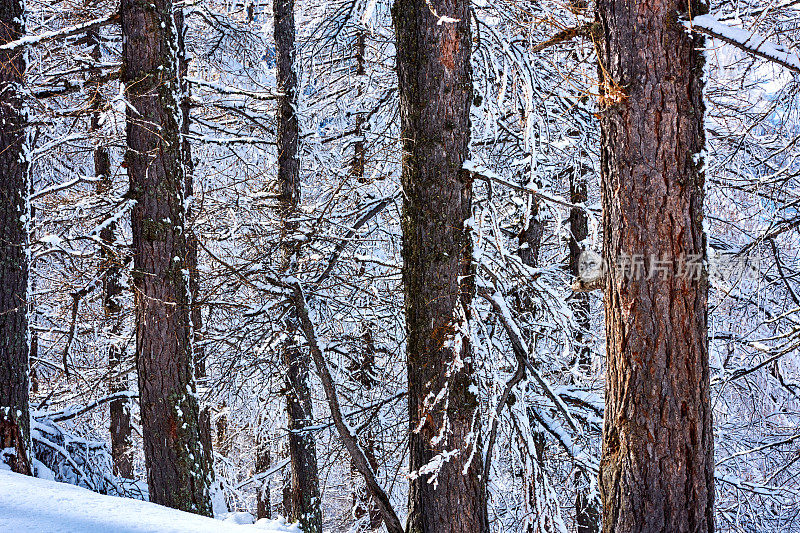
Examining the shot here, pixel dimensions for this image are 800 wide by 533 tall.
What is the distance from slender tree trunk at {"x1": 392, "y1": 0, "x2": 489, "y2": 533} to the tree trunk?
3.66m

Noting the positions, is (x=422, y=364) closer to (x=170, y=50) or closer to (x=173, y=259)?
(x=173, y=259)

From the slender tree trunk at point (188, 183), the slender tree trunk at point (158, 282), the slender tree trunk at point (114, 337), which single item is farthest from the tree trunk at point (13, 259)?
the slender tree trunk at point (114, 337)

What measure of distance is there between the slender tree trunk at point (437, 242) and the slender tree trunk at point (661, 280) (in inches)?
47.1

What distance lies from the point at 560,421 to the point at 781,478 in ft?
18.8

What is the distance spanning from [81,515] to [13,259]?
12.9ft

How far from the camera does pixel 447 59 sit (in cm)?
456

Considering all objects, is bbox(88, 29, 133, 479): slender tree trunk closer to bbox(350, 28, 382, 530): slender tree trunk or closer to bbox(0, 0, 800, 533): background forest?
bbox(0, 0, 800, 533): background forest

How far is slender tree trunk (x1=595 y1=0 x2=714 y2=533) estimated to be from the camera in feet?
11.3

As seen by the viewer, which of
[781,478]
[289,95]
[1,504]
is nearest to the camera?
[1,504]

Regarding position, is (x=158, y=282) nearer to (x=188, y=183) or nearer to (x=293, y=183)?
(x=293, y=183)

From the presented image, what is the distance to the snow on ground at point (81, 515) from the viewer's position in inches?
107

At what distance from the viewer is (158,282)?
6070 millimetres

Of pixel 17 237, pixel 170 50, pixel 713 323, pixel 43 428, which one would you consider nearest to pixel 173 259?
pixel 17 237

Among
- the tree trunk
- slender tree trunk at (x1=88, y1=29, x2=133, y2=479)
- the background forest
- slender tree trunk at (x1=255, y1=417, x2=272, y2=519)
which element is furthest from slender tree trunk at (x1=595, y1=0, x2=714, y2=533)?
slender tree trunk at (x1=88, y1=29, x2=133, y2=479)
